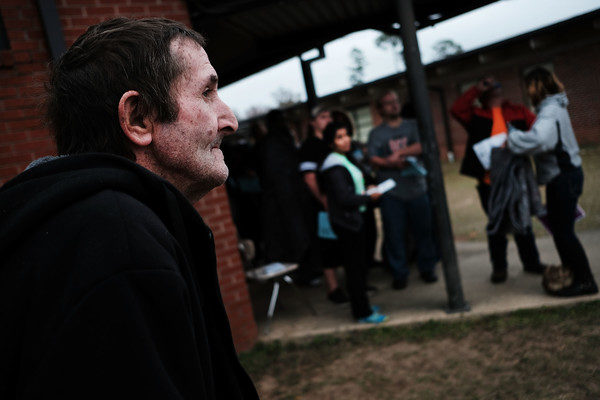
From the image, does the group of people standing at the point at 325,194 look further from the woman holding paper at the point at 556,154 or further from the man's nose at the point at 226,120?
the man's nose at the point at 226,120

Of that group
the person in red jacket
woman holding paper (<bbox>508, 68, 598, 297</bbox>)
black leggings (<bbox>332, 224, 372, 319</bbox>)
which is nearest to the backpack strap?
woman holding paper (<bbox>508, 68, 598, 297</bbox>)

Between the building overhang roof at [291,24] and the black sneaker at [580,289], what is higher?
the building overhang roof at [291,24]

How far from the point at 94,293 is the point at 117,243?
0.09 meters

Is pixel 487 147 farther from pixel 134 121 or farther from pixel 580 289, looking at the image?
pixel 134 121

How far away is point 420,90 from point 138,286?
13.2 feet

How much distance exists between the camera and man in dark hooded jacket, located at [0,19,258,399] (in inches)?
28.6

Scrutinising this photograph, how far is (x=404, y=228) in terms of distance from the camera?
5.55 m

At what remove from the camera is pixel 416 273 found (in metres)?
6.12

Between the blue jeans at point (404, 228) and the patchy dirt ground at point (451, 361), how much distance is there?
1146 mm

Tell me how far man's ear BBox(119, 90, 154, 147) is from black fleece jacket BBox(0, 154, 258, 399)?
0.56 ft

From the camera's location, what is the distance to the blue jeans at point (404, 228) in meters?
5.38

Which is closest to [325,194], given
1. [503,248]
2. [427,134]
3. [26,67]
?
[427,134]

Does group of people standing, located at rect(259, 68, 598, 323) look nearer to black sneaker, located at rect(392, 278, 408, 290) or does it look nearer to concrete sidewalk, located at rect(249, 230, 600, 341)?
black sneaker, located at rect(392, 278, 408, 290)

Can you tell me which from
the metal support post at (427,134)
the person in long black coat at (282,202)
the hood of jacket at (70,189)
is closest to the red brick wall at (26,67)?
the person in long black coat at (282,202)
